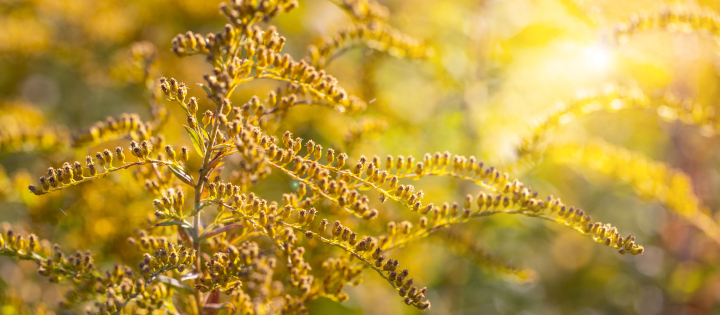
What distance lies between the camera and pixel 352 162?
85.7 inches

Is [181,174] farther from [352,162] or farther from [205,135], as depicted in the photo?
[352,162]

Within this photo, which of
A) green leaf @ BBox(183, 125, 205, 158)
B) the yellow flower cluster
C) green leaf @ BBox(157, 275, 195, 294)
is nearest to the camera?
green leaf @ BBox(183, 125, 205, 158)

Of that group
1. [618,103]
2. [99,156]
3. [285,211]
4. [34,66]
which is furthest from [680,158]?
[34,66]

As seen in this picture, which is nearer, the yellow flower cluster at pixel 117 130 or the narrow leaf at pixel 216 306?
the narrow leaf at pixel 216 306

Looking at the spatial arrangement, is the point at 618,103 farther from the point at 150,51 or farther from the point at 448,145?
the point at 150,51

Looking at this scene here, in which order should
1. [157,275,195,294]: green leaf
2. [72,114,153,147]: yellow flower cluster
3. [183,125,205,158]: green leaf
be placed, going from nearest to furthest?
[183,125,205,158]: green leaf → [157,275,195,294]: green leaf → [72,114,153,147]: yellow flower cluster

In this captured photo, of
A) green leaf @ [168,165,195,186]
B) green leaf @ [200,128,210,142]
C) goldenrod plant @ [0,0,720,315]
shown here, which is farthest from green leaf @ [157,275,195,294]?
green leaf @ [200,128,210,142]

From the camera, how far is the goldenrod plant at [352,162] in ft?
4.56

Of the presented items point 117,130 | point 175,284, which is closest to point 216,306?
point 175,284

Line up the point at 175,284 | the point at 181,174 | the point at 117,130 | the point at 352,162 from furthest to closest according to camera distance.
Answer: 1. the point at 352,162
2. the point at 117,130
3. the point at 175,284
4. the point at 181,174

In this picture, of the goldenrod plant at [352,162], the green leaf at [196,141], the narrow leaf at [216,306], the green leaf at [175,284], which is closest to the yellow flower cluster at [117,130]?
the goldenrod plant at [352,162]

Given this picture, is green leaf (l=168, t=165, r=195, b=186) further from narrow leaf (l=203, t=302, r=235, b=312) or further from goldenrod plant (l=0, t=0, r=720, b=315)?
narrow leaf (l=203, t=302, r=235, b=312)

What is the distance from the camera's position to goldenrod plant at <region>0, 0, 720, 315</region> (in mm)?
1391

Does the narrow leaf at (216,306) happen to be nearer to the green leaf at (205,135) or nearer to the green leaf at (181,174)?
the green leaf at (181,174)
